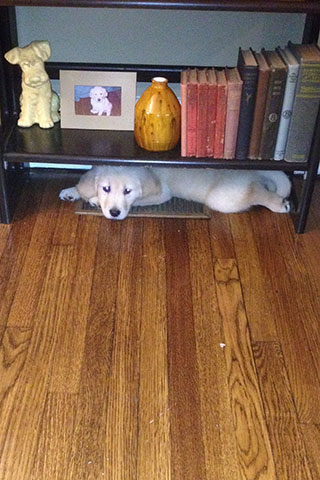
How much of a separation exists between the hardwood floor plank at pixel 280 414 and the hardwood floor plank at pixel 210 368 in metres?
0.08

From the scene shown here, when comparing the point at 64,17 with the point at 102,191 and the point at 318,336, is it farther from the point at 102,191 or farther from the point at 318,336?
the point at 318,336

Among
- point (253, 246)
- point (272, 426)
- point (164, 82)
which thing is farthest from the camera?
point (253, 246)

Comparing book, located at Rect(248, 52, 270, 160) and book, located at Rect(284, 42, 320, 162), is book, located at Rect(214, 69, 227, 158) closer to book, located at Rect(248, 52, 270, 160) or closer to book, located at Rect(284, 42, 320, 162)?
book, located at Rect(248, 52, 270, 160)

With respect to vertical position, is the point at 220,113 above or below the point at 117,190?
above

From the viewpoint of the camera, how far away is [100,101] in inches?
66.8

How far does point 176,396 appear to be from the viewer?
49.4 inches

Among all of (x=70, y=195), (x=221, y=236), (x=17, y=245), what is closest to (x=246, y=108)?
(x=221, y=236)

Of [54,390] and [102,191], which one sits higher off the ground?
[102,191]

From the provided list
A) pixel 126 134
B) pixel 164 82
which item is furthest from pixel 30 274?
pixel 164 82

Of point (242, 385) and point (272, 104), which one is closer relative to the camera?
point (242, 385)

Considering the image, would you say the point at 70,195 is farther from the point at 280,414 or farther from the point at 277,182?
the point at 280,414

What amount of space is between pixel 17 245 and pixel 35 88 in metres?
0.46

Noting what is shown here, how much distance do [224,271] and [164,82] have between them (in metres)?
0.55

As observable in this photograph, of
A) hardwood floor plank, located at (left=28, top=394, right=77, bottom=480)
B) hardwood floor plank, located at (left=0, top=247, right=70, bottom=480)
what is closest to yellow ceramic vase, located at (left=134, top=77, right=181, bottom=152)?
hardwood floor plank, located at (left=0, top=247, right=70, bottom=480)
